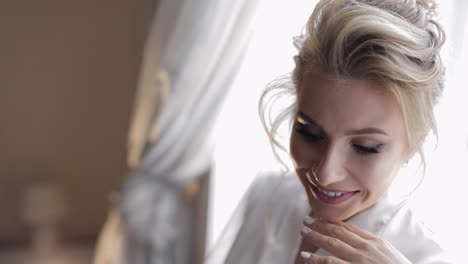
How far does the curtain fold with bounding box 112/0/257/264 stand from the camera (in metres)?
1.59

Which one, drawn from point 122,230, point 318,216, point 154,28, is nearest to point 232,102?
point 154,28

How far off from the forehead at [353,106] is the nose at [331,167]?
0.11 feet

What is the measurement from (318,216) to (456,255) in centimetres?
21

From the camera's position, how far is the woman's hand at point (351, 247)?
2.51ft

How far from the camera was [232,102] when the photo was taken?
5.86 feet

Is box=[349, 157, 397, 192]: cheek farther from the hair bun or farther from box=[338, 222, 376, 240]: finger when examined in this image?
the hair bun

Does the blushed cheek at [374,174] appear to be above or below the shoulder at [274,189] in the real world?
above

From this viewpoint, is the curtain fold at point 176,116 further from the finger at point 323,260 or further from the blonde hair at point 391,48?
the finger at point 323,260

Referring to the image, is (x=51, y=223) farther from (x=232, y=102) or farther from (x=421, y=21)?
(x=421, y=21)

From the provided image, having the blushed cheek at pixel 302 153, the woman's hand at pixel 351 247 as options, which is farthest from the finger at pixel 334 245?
the blushed cheek at pixel 302 153

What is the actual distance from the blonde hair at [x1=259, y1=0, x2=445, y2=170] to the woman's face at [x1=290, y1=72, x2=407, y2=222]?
16 mm

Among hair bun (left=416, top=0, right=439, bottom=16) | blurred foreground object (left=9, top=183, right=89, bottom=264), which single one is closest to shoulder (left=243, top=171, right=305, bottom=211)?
hair bun (left=416, top=0, right=439, bottom=16)

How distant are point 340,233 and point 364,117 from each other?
0.54 ft

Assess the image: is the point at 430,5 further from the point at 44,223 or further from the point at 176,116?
the point at 44,223
